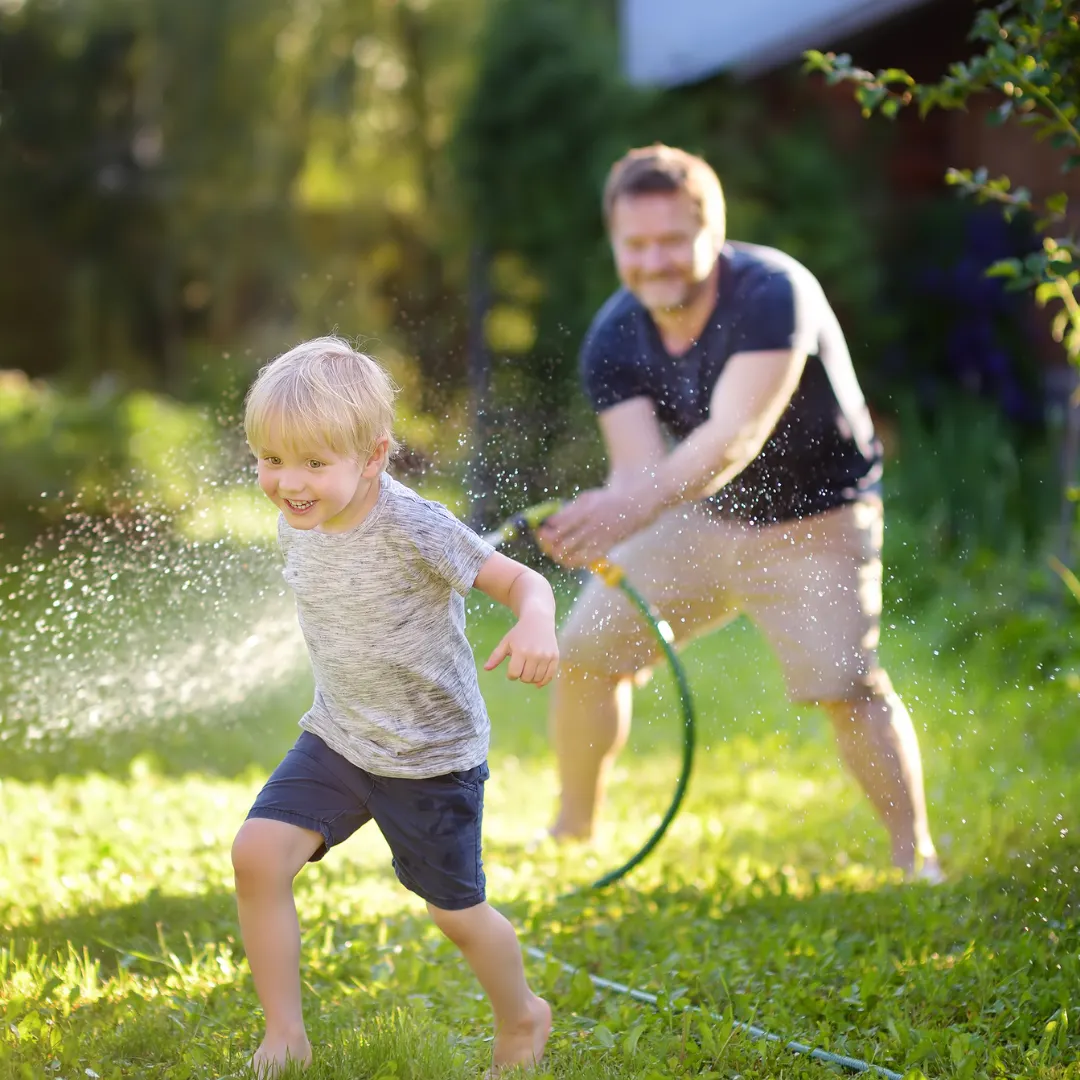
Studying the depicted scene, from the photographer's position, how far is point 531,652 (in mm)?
2301

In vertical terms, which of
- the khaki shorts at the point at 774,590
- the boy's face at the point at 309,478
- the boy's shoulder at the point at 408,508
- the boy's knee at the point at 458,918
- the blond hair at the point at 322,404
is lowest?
the boy's knee at the point at 458,918

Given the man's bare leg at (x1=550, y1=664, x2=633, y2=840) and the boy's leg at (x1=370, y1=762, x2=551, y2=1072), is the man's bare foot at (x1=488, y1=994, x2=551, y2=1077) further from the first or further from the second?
the man's bare leg at (x1=550, y1=664, x2=633, y2=840)

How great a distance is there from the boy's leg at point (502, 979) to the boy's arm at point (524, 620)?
0.47 m

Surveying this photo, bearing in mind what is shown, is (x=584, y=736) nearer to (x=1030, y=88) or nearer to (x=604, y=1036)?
(x=604, y=1036)

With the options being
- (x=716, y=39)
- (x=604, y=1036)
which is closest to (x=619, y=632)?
(x=604, y=1036)

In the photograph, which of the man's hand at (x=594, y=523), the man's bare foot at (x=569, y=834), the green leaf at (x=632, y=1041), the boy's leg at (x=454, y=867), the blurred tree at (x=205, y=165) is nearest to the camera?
the boy's leg at (x=454, y=867)

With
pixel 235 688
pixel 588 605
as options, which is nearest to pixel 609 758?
pixel 588 605

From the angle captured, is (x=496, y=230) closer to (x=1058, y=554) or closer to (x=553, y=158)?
(x=553, y=158)

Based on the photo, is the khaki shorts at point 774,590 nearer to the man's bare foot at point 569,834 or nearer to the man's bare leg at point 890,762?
the man's bare leg at point 890,762

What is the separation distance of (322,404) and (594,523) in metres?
1.05

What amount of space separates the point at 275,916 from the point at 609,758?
1751 mm

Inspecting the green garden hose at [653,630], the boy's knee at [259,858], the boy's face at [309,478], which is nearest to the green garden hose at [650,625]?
the green garden hose at [653,630]

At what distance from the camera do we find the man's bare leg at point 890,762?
358 centimetres

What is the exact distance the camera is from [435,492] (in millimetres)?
3906
